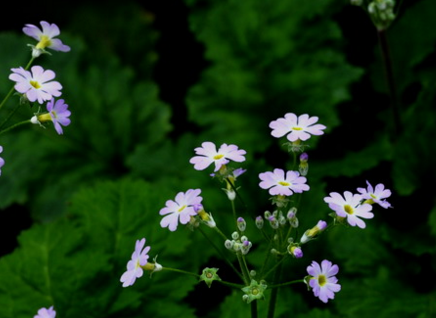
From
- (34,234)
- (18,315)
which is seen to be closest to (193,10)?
(34,234)

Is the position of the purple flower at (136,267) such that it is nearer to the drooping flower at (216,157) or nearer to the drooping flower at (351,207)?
the drooping flower at (216,157)

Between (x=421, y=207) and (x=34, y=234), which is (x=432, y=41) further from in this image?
(x=34, y=234)

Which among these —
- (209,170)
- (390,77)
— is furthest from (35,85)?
(390,77)

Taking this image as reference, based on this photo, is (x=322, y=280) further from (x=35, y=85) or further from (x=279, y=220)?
(x=35, y=85)

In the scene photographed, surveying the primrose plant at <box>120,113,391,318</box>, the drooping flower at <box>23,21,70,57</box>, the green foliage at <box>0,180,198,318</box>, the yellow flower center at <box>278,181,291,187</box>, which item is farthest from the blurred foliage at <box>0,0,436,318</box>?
the drooping flower at <box>23,21,70,57</box>

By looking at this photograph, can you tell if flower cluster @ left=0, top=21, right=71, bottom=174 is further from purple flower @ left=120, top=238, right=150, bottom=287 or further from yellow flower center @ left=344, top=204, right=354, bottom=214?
yellow flower center @ left=344, top=204, right=354, bottom=214

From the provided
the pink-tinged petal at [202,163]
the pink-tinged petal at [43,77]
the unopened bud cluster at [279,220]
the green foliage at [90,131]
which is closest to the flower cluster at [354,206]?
the unopened bud cluster at [279,220]
